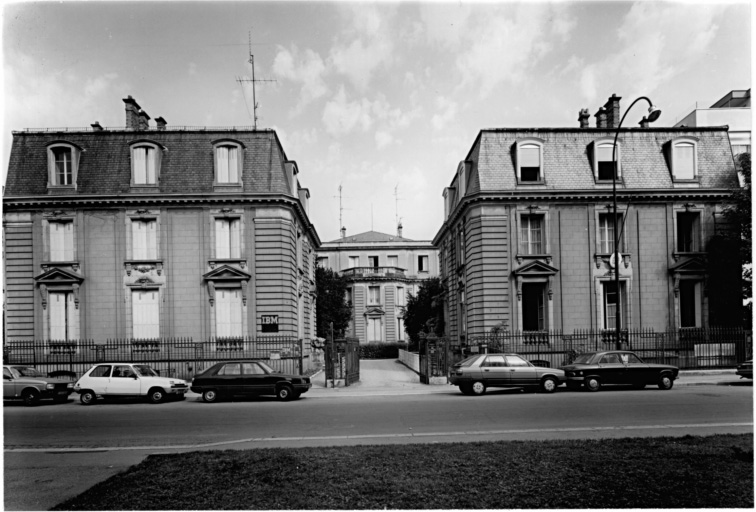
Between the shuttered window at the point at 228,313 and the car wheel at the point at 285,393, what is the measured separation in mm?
7820

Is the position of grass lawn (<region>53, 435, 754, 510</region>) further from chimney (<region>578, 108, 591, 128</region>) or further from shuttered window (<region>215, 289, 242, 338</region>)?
chimney (<region>578, 108, 591, 128</region>)

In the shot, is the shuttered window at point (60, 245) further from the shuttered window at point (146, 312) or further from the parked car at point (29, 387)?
the parked car at point (29, 387)

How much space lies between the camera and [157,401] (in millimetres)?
17062

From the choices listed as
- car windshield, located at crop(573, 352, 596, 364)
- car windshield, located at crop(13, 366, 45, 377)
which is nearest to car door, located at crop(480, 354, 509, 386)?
car windshield, located at crop(573, 352, 596, 364)

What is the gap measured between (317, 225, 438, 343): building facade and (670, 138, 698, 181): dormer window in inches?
1382

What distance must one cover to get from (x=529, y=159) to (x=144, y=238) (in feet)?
61.6

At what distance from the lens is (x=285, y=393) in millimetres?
17047

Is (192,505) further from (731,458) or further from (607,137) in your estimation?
(607,137)

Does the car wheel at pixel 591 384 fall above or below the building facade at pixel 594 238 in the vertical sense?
below

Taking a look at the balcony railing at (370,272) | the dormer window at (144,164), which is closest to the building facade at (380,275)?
the balcony railing at (370,272)

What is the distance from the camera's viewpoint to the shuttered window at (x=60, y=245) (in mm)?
24078

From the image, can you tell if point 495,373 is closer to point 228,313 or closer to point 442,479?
point 442,479

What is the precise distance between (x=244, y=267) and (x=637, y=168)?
19660 millimetres

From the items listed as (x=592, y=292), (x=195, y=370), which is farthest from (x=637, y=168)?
(x=195, y=370)
